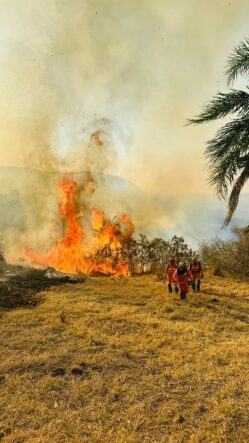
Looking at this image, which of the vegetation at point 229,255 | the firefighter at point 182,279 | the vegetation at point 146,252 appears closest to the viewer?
the firefighter at point 182,279

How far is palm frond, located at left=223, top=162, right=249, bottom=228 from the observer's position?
782cm

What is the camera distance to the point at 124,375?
6250mm

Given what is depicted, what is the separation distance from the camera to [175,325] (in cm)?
968

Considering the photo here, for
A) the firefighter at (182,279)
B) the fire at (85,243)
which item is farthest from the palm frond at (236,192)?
the fire at (85,243)

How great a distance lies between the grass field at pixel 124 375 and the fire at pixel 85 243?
16911 mm

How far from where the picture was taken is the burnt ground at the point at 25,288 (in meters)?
12.8

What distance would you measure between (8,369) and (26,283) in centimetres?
1132

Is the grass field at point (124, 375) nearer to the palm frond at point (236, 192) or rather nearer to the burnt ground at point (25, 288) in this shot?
the burnt ground at point (25, 288)

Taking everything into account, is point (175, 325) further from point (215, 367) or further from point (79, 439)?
point (79, 439)

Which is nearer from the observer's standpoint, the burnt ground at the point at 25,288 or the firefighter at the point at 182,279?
the burnt ground at the point at 25,288

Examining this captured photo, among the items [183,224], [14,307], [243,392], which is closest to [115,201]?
[14,307]

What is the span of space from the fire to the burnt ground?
271 inches

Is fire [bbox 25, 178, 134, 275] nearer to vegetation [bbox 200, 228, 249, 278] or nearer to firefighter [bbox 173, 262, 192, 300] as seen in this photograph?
vegetation [bbox 200, 228, 249, 278]

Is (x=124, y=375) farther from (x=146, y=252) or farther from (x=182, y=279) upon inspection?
(x=146, y=252)
